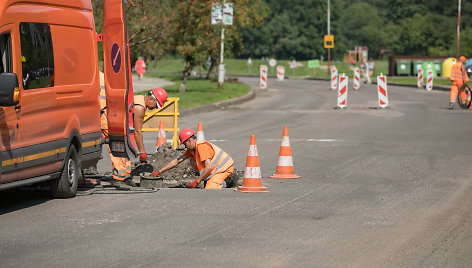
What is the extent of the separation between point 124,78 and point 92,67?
0.60 m

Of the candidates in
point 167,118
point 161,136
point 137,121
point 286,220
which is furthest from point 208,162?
point 167,118

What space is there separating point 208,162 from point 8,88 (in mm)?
3711

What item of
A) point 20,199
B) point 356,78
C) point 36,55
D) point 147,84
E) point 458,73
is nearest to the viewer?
point 36,55

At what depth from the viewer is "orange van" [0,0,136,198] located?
11133mm

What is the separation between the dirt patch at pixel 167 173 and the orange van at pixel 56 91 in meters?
0.88

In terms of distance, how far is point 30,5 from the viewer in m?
11.8

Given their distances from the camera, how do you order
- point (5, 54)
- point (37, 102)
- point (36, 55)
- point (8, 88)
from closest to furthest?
point (8, 88) → point (5, 54) → point (37, 102) → point (36, 55)

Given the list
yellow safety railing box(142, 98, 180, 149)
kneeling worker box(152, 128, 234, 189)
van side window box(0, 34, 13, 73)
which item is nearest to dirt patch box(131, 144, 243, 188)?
kneeling worker box(152, 128, 234, 189)

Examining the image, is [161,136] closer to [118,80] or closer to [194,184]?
[194,184]

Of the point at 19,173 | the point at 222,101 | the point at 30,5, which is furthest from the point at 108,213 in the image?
the point at 222,101

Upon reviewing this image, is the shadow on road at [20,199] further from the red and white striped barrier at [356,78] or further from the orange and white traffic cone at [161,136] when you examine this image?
the red and white striped barrier at [356,78]

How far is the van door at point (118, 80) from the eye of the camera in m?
13.1

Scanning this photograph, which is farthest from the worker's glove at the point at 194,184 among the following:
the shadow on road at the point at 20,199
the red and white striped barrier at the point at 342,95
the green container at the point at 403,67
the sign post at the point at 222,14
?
the green container at the point at 403,67

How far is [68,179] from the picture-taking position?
41.1ft
